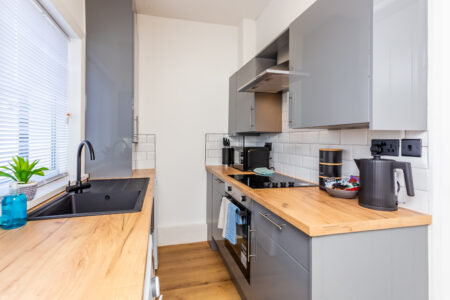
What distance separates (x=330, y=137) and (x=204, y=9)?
83.3 inches

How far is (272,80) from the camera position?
6.21 feet

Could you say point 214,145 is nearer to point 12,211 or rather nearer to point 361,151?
point 361,151

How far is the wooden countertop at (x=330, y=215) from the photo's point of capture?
0.95m

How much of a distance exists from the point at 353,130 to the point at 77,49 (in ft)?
7.55

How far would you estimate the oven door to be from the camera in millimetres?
1681

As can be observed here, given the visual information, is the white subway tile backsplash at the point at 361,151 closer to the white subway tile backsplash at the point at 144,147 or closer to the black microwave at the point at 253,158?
the black microwave at the point at 253,158

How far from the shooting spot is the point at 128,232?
88cm

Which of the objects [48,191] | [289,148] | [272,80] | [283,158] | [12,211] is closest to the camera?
[12,211]

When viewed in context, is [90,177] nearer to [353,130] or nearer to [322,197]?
[322,197]

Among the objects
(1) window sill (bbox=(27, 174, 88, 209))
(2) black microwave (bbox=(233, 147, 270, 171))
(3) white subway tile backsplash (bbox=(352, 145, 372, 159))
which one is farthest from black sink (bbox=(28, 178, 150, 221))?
(3) white subway tile backsplash (bbox=(352, 145, 372, 159))

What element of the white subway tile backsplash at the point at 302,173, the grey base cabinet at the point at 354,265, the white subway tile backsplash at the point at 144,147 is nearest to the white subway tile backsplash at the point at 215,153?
the white subway tile backsplash at the point at 144,147

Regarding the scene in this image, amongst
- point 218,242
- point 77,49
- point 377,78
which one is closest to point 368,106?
point 377,78

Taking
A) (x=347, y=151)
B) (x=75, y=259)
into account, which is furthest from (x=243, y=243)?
(x=75, y=259)

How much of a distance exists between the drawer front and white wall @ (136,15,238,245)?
1.61 metres
